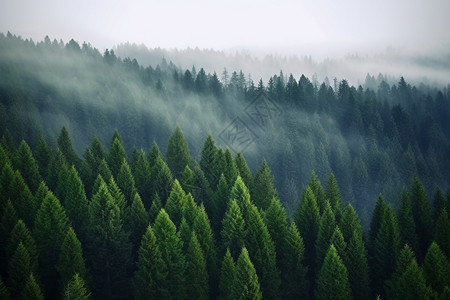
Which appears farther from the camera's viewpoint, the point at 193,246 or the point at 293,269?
the point at 293,269

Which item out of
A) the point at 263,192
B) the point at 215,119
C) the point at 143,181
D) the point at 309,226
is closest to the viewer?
the point at 309,226

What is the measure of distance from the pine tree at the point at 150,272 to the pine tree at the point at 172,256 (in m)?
0.72

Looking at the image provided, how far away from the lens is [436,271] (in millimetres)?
30562

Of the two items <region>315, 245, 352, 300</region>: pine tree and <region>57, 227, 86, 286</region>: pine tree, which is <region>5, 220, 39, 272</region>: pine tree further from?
<region>315, 245, 352, 300</region>: pine tree

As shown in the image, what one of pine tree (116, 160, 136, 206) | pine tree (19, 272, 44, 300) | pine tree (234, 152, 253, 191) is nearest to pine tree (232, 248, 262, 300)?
pine tree (19, 272, 44, 300)

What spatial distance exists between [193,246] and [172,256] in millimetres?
2142

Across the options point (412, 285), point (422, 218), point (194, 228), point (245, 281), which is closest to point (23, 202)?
point (194, 228)

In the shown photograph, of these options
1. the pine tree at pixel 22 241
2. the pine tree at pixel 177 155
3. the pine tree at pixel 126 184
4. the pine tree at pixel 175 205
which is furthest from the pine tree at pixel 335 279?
the pine tree at pixel 177 155

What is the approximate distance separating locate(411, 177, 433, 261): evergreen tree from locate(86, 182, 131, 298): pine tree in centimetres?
3178

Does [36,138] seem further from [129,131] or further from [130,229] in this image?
[130,229]

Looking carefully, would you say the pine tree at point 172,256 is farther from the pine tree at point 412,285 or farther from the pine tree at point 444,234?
the pine tree at point 444,234

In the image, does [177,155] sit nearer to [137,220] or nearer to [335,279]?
[137,220]

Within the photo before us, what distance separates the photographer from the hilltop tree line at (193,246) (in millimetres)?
29016

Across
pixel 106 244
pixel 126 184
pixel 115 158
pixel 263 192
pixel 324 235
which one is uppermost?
pixel 115 158
